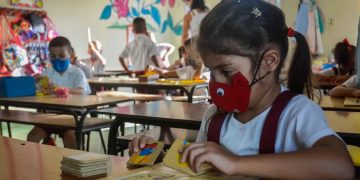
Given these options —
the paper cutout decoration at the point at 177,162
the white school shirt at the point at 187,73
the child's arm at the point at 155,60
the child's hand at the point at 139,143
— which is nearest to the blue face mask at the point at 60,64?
the white school shirt at the point at 187,73

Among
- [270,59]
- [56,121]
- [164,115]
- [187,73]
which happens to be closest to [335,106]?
[164,115]

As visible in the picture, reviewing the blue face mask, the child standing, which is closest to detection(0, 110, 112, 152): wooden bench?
the blue face mask

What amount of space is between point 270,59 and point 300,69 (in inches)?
8.5

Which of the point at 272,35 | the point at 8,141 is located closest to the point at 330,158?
the point at 272,35

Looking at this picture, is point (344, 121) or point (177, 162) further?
point (344, 121)

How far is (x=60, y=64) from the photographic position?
12.6ft

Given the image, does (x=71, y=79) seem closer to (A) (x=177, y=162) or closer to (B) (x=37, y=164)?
(B) (x=37, y=164)

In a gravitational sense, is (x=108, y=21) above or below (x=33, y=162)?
above

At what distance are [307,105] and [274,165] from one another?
23 cm

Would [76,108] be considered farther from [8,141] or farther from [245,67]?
[245,67]

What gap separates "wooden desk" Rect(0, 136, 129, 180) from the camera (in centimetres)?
106

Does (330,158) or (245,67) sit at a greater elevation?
(245,67)

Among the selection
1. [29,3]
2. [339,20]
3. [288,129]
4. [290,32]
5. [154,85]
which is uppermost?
[29,3]

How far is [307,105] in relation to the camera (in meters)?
1.11
